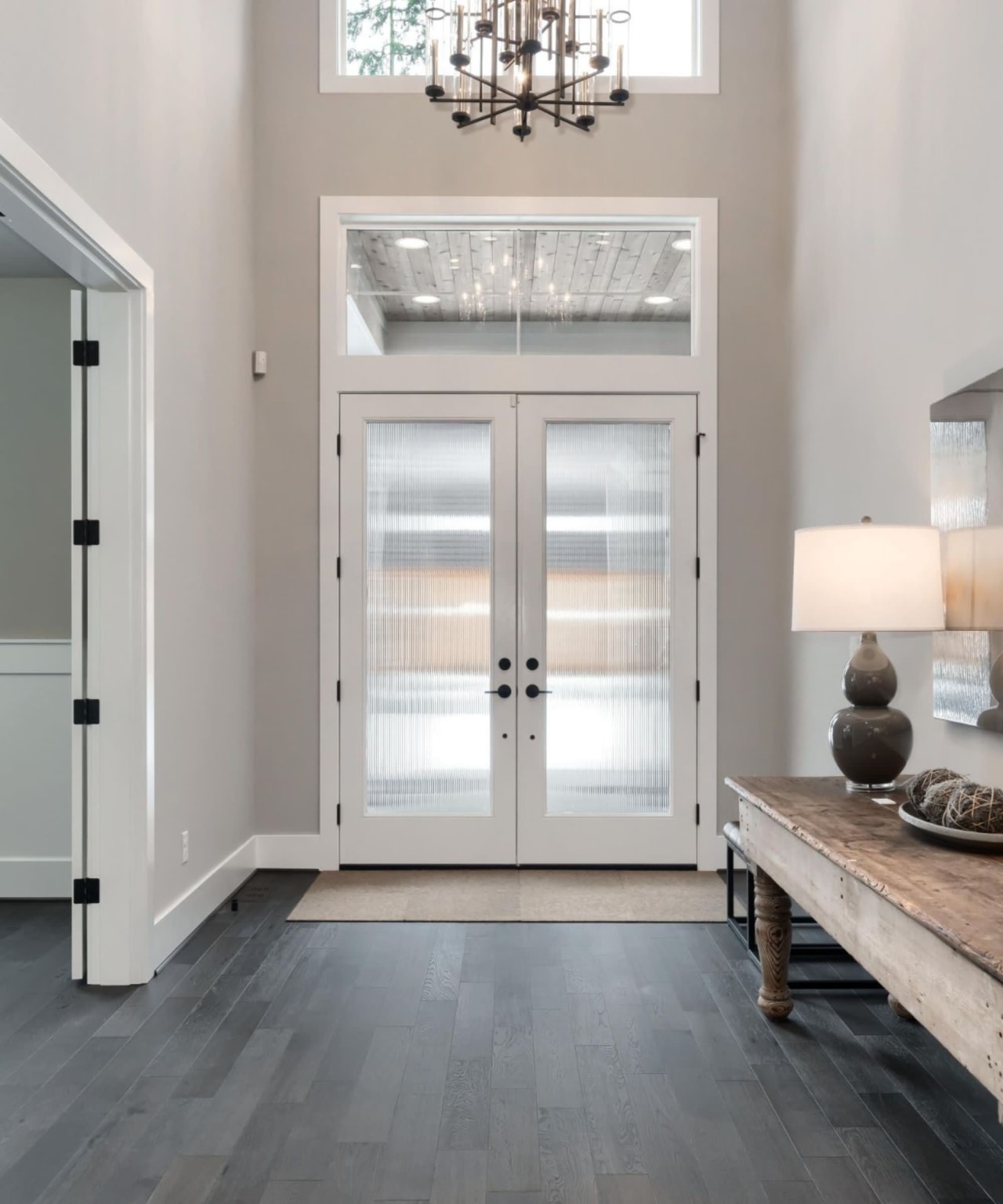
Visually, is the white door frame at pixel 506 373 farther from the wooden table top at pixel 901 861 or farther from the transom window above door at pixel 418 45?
the wooden table top at pixel 901 861

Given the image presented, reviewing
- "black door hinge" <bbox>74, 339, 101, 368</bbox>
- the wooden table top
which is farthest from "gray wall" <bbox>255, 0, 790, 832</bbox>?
the wooden table top

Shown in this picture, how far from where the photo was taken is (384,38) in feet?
16.2

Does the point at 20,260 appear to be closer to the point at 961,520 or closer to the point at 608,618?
the point at 608,618

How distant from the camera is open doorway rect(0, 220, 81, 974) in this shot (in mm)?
4238

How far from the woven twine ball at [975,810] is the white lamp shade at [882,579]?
643 mm

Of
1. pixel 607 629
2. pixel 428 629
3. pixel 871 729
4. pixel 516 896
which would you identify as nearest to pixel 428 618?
pixel 428 629

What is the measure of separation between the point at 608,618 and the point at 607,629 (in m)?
0.06

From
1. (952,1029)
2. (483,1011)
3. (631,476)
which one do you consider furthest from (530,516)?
(952,1029)

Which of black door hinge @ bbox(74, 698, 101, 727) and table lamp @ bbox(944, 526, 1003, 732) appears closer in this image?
table lamp @ bbox(944, 526, 1003, 732)

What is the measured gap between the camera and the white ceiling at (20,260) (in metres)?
3.86

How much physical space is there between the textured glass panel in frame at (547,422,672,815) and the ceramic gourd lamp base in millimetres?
1947

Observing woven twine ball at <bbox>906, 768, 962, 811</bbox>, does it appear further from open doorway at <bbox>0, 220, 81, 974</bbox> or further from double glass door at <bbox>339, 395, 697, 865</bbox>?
open doorway at <bbox>0, 220, 81, 974</bbox>

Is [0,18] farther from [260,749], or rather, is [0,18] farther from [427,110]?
[260,749]

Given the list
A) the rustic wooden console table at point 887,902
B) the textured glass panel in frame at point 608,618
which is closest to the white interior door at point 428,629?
the textured glass panel in frame at point 608,618
